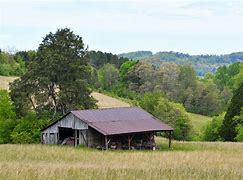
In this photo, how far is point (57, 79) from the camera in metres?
52.2

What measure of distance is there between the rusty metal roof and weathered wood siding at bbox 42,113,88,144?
66 centimetres

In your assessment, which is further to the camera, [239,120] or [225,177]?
[239,120]

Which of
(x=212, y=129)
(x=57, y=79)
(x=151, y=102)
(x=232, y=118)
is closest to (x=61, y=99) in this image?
(x=57, y=79)

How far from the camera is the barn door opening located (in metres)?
46.8

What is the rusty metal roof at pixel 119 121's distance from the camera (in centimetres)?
4247

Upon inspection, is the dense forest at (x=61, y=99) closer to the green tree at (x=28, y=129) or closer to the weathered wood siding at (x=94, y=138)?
the green tree at (x=28, y=129)

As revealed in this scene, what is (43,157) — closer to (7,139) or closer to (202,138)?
(7,139)

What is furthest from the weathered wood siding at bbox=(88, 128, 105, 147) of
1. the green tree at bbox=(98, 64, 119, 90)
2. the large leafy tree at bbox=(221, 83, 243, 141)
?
the green tree at bbox=(98, 64, 119, 90)

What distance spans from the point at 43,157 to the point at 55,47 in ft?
75.7

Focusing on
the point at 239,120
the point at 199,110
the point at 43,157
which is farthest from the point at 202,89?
the point at 43,157

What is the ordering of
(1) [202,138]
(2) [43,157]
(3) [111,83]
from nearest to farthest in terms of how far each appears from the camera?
(2) [43,157], (1) [202,138], (3) [111,83]

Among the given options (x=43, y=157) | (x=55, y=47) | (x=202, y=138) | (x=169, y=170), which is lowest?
(x=202, y=138)

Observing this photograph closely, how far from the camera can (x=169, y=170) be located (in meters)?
16.2

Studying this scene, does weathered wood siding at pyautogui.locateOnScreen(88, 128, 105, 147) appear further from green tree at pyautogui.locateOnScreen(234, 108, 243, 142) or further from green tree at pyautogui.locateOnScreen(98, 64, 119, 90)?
green tree at pyautogui.locateOnScreen(98, 64, 119, 90)
